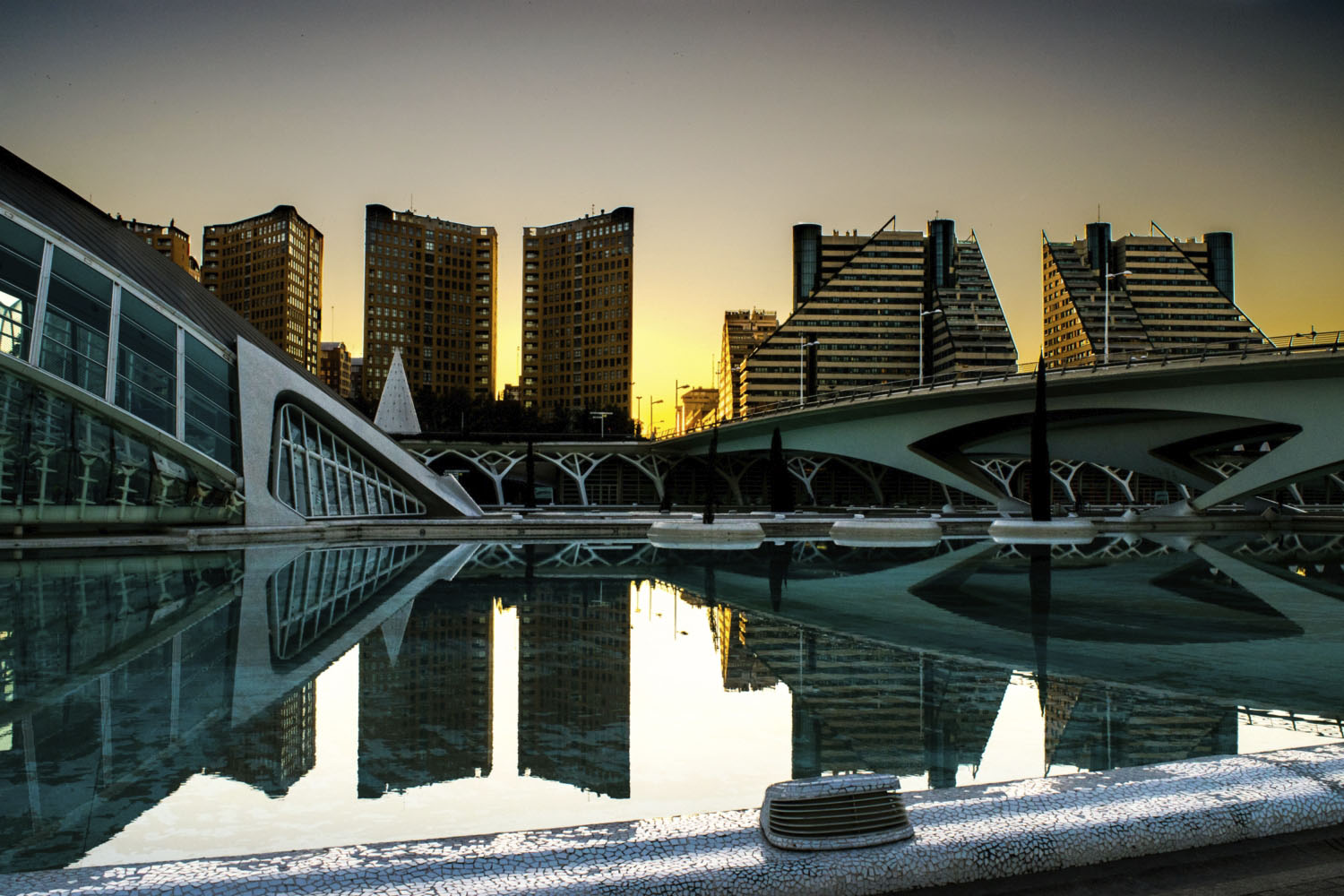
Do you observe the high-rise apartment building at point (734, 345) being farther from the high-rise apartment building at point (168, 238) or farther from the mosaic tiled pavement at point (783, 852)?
the mosaic tiled pavement at point (783, 852)

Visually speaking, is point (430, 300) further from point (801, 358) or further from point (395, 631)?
point (395, 631)

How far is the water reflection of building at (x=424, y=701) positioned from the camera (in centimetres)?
547

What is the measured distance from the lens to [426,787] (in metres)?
5.09

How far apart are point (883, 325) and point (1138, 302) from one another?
119 feet

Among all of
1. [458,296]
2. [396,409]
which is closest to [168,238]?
[458,296]

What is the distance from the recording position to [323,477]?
29828 millimetres

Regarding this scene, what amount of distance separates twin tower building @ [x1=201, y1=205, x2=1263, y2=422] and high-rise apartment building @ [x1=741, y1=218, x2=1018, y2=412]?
0.81 ft

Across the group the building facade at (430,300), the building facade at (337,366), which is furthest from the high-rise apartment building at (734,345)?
the building facade at (337,366)

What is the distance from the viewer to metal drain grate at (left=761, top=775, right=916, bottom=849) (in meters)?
3.27

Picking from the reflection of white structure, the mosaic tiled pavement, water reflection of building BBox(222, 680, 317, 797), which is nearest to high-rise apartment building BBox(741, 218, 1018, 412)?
the reflection of white structure

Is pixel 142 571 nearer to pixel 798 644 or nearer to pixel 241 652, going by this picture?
pixel 241 652

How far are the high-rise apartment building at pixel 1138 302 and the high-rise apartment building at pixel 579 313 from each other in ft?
204

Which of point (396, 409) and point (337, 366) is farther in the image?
point (337, 366)

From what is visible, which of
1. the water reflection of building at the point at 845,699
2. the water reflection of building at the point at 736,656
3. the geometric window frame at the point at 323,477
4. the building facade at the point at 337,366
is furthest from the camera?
the building facade at the point at 337,366
